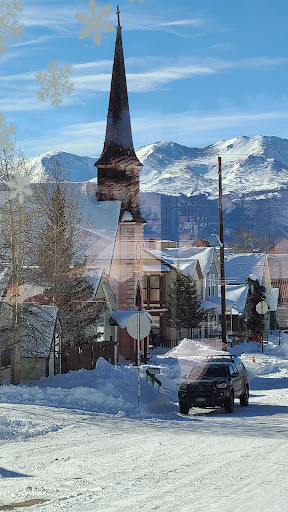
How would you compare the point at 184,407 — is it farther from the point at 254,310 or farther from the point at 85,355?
the point at 254,310

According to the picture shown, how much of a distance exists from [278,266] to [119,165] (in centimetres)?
3235

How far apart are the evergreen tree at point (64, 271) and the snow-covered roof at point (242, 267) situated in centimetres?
3595

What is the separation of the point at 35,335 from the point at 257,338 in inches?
1441

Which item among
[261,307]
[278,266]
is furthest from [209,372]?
[278,266]

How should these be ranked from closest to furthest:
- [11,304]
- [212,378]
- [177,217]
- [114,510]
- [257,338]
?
[114,510] → [212,378] → [11,304] → [257,338] → [177,217]

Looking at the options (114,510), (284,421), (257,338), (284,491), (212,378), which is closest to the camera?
(114,510)

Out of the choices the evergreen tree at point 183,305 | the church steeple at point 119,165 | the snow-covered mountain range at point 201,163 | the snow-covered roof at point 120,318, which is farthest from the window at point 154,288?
the snow-covered roof at point 120,318

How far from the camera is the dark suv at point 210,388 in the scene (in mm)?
22578

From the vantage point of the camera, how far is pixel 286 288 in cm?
8112

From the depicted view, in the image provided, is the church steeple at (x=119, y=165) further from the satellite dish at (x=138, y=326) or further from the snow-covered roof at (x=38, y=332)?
the satellite dish at (x=138, y=326)

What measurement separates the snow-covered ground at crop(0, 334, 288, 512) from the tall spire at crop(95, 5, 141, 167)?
79.7ft

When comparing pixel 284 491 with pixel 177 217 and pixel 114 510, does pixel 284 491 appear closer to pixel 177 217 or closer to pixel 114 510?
pixel 114 510

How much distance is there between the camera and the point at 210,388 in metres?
22.8

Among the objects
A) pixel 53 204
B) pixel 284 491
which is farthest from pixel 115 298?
pixel 284 491
